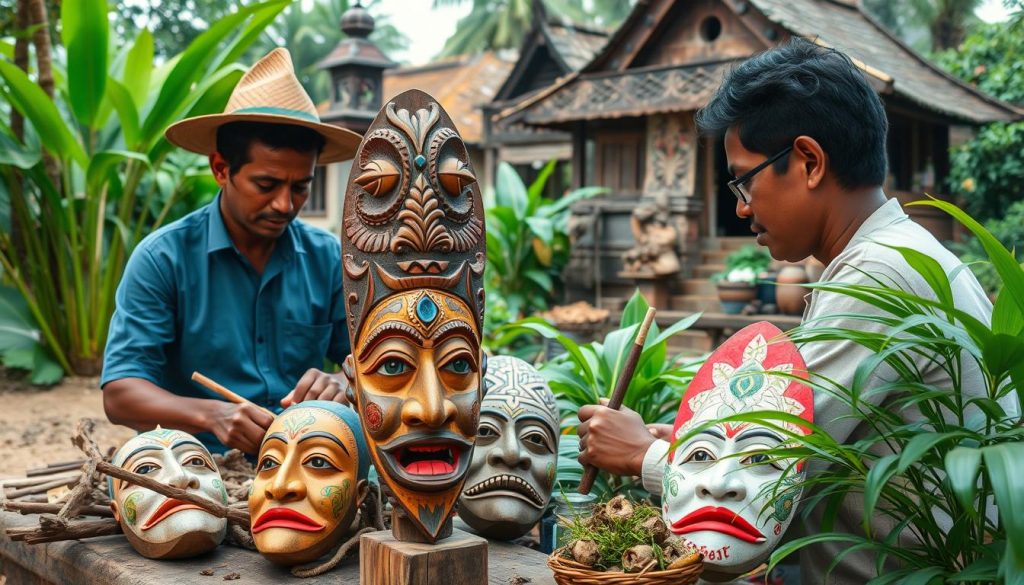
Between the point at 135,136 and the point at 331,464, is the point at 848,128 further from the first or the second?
the point at 135,136

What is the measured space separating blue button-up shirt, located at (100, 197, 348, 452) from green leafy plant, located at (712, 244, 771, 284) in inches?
275

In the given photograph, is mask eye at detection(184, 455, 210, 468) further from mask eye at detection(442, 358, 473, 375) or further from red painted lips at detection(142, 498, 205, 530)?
mask eye at detection(442, 358, 473, 375)

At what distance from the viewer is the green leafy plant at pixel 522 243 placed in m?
9.88

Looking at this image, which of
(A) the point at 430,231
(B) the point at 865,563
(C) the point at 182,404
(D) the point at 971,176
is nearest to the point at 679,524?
(B) the point at 865,563

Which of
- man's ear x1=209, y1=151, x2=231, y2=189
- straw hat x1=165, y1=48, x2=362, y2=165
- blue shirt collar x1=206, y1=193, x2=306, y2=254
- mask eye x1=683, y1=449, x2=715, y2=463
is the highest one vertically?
straw hat x1=165, y1=48, x2=362, y2=165

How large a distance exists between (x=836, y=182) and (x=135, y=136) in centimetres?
478

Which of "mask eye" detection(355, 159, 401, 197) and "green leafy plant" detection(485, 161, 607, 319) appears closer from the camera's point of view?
"mask eye" detection(355, 159, 401, 197)

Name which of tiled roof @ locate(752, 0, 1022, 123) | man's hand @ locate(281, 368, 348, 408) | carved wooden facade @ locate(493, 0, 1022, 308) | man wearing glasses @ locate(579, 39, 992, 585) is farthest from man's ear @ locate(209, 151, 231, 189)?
carved wooden facade @ locate(493, 0, 1022, 308)

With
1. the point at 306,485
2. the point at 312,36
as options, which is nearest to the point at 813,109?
the point at 306,485

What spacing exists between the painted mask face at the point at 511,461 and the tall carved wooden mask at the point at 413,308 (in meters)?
0.36

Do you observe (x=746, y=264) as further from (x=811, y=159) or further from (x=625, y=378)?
(x=811, y=159)

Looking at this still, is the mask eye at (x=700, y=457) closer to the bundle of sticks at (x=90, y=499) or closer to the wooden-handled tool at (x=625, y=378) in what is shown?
the wooden-handled tool at (x=625, y=378)

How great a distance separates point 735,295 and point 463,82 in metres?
9.44

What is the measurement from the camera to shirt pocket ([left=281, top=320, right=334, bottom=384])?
3.03 metres
